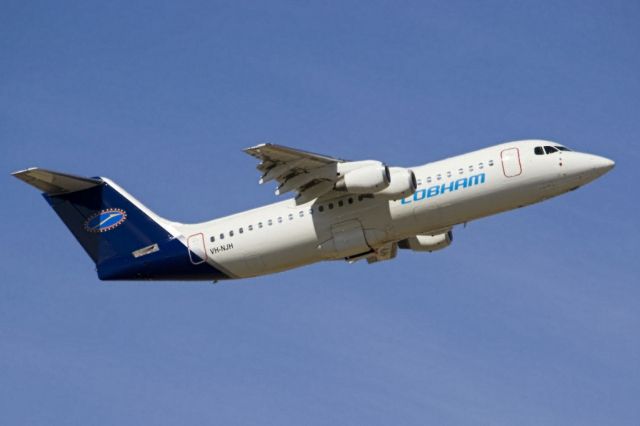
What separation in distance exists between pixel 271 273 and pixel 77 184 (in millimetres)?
6498

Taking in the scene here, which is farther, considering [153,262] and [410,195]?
[153,262]

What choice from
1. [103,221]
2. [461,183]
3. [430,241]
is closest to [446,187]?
[461,183]

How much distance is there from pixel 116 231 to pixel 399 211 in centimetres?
873

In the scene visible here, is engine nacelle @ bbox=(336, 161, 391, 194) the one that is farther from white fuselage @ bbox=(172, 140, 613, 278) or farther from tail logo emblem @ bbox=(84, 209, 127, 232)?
tail logo emblem @ bbox=(84, 209, 127, 232)

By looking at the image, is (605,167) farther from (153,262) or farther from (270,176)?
(153,262)

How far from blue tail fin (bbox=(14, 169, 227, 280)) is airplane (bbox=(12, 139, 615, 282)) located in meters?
0.03

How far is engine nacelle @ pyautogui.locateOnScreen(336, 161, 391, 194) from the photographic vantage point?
29.8m

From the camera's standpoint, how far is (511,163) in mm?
30266

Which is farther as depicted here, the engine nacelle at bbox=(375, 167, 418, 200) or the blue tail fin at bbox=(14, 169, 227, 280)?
the blue tail fin at bbox=(14, 169, 227, 280)

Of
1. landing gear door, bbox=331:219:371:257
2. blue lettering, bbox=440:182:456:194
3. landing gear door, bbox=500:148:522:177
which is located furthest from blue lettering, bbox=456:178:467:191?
landing gear door, bbox=331:219:371:257

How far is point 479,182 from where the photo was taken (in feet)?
99.0

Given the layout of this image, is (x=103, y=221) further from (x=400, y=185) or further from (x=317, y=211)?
(x=400, y=185)

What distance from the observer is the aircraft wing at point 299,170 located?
97.9 feet

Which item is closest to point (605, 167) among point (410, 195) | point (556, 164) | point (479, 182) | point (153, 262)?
point (556, 164)
